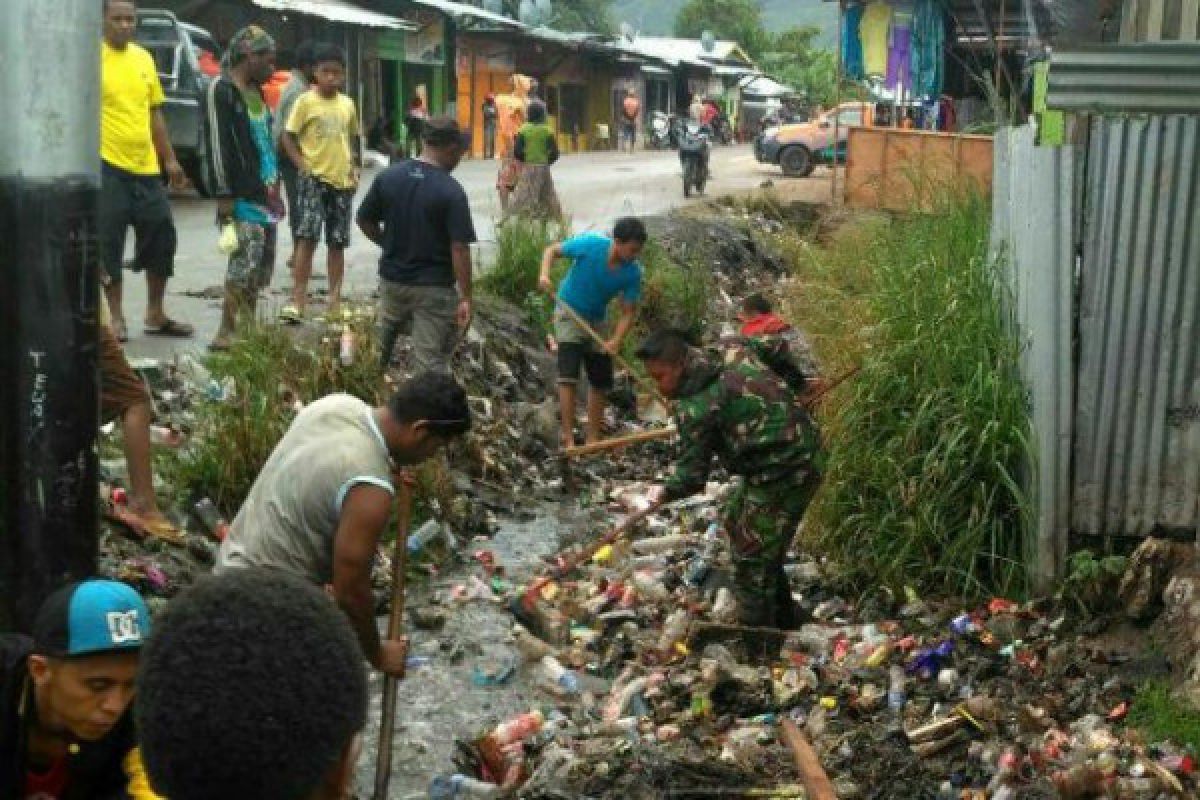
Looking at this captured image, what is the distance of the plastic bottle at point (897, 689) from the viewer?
17.4ft

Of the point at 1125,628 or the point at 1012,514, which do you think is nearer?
the point at 1125,628

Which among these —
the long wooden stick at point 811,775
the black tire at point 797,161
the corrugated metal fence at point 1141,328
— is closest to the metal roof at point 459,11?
the black tire at point 797,161

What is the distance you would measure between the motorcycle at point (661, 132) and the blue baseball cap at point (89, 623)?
40831 millimetres

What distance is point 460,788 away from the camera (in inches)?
191

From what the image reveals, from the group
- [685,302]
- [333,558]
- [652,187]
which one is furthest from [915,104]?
[333,558]

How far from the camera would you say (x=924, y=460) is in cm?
610

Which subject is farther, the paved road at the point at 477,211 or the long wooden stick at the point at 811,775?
the paved road at the point at 477,211

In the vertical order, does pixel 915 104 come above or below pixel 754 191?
above

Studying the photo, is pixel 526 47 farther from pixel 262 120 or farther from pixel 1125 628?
pixel 1125 628

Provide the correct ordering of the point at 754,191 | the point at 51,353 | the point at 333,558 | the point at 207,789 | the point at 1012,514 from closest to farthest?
the point at 207,789
the point at 51,353
the point at 333,558
the point at 1012,514
the point at 754,191

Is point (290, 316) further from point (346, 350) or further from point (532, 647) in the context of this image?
point (532, 647)

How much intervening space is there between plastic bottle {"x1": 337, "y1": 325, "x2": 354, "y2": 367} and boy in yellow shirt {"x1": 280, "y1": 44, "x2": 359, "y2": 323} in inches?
28.3

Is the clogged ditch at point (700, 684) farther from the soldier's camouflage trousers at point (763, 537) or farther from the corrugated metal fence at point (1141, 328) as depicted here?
the corrugated metal fence at point (1141, 328)

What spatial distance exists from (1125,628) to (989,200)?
317 centimetres
